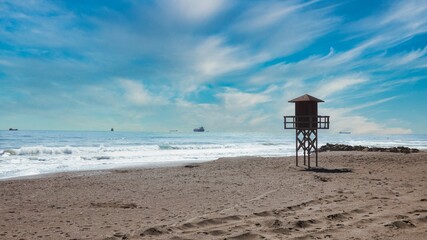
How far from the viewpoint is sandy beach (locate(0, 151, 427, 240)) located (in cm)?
685

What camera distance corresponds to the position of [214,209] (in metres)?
9.02

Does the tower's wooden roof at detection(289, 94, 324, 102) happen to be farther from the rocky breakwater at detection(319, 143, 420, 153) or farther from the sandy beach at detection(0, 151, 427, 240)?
the rocky breakwater at detection(319, 143, 420, 153)

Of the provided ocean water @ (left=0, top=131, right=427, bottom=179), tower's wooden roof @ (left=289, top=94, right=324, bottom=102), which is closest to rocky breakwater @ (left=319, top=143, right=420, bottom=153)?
ocean water @ (left=0, top=131, right=427, bottom=179)

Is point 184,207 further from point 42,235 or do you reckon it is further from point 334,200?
point 334,200

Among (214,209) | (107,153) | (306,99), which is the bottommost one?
(214,209)

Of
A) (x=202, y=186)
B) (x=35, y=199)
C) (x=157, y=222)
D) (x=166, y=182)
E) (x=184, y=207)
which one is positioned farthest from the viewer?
(x=166, y=182)

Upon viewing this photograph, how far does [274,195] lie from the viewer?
11.0 metres

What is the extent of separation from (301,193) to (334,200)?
62.9 inches

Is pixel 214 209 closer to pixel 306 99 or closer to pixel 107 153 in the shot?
pixel 306 99

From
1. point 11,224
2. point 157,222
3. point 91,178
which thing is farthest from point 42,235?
point 91,178

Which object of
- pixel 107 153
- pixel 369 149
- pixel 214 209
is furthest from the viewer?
pixel 107 153

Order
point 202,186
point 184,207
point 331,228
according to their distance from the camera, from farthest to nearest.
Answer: point 202,186
point 184,207
point 331,228

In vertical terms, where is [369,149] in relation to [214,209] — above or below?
above

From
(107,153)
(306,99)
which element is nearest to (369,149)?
(306,99)
